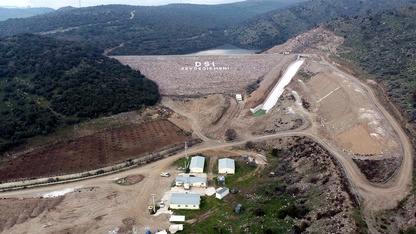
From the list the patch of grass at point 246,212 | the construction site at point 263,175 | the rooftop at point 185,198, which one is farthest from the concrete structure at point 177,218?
the rooftop at point 185,198

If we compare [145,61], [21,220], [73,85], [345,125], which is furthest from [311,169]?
[145,61]

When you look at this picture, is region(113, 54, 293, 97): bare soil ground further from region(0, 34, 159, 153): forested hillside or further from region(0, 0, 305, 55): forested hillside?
region(0, 0, 305, 55): forested hillside

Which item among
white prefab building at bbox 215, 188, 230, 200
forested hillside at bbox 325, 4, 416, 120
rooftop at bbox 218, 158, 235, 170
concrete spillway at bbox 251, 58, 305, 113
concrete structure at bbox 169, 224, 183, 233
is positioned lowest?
concrete structure at bbox 169, 224, 183, 233

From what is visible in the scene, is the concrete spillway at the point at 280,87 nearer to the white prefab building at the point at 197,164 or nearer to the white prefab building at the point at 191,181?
the white prefab building at the point at 197,164

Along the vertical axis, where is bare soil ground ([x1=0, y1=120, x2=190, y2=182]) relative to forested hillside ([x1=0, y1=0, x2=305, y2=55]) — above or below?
below

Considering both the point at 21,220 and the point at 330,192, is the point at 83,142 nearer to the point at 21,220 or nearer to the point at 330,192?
the point at 21,220

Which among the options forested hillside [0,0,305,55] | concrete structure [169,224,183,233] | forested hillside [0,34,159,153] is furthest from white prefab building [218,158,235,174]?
forested hillside [0,0,305,55]
